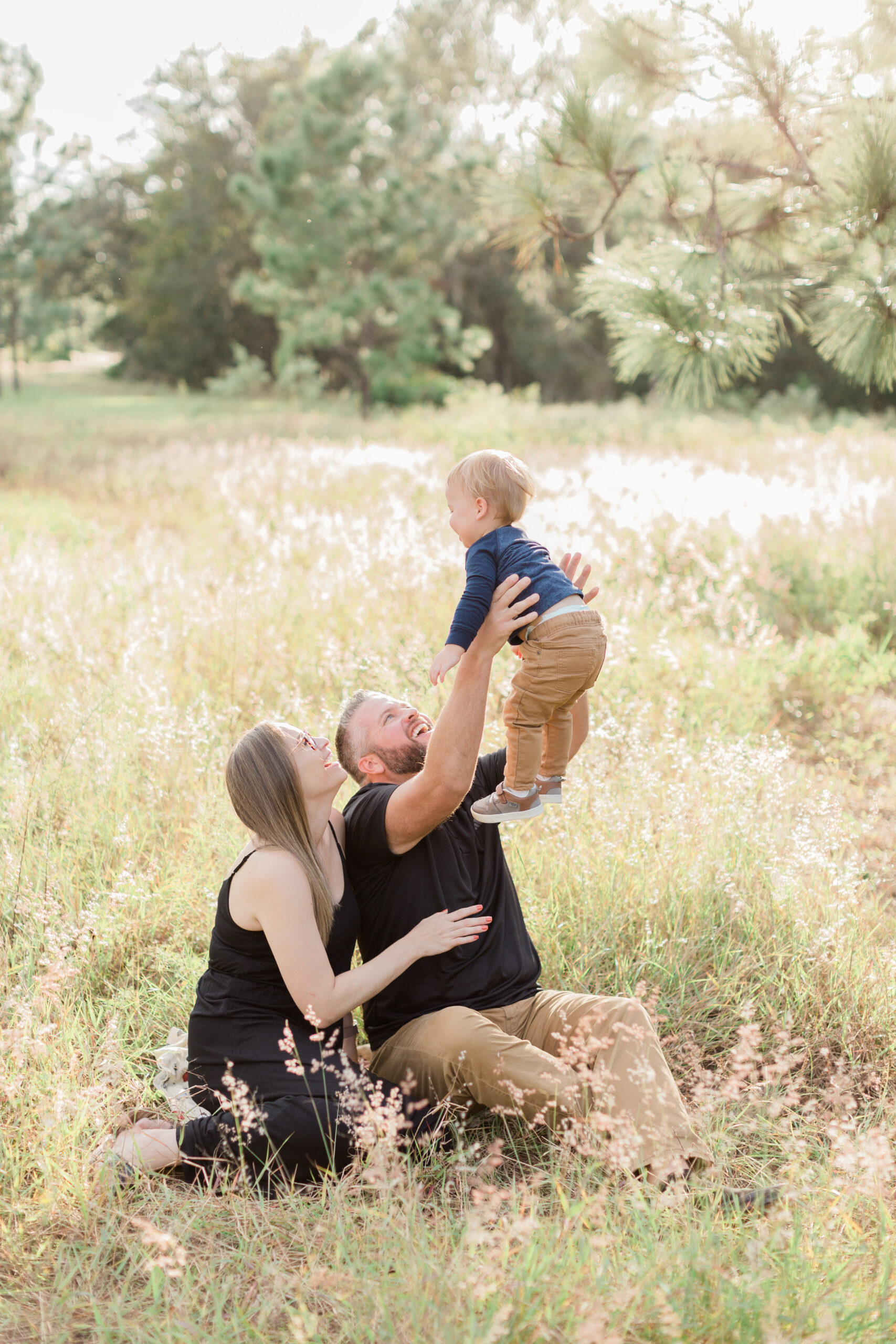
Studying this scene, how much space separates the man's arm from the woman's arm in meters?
0.36

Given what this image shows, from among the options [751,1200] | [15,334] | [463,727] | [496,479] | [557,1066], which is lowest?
[751,1200]

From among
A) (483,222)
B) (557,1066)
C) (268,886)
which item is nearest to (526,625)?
(268,886)

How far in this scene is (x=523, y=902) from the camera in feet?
10.8

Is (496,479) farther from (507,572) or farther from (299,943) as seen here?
(299,943)

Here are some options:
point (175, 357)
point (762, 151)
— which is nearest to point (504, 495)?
point (762, 151)

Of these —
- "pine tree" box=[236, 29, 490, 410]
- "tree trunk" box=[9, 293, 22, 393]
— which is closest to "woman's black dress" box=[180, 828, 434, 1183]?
"pine tree" box=[236, 29, 490, 410]

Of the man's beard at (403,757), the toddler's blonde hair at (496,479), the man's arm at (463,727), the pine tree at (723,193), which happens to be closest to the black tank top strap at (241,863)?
the man's arm at (463,727)

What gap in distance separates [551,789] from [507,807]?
0.61 feet

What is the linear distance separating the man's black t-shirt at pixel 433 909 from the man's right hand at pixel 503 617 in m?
0.46

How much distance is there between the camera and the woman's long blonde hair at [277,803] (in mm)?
2492

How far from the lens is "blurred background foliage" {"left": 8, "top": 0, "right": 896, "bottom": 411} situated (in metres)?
4.10

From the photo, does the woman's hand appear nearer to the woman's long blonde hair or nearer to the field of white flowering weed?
the woman's long blonde hair

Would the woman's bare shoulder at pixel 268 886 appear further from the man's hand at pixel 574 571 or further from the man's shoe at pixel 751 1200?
the man's shoe at pixel 751 1200

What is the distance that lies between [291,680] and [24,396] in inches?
1281
